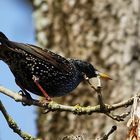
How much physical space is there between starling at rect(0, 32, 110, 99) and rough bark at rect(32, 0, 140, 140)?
1.87 metres

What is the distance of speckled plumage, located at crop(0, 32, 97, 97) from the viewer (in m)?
4.55

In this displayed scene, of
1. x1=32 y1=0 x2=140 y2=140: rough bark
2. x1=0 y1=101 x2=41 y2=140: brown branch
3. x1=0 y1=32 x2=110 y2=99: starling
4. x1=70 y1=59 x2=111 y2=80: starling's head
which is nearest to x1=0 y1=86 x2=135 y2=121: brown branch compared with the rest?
x1=0 y1=101 x2=41 y2=140: brown branch

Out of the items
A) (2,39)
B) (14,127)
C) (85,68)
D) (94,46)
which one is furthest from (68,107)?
(94,46)

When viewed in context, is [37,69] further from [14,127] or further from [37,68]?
[14,127]

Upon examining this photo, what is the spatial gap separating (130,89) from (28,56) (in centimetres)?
235

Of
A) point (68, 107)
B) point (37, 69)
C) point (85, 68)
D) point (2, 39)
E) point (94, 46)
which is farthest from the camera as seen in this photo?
point (94, 46)

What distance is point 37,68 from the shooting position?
4.72m

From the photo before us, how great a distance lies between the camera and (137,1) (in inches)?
281

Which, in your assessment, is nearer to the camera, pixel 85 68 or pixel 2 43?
pixel 2 43

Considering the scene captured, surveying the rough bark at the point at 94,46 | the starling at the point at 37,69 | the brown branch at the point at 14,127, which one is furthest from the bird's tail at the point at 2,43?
the rough bark at the point at 94,46

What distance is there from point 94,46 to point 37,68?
250 centimetres

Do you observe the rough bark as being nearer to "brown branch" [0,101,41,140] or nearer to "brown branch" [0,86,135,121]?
"brown branch" [0,86,135,121]

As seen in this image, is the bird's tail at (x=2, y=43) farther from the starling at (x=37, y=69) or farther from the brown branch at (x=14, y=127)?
the brown branch at (x=14, y=127)

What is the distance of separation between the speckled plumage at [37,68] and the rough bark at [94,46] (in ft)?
6.10
